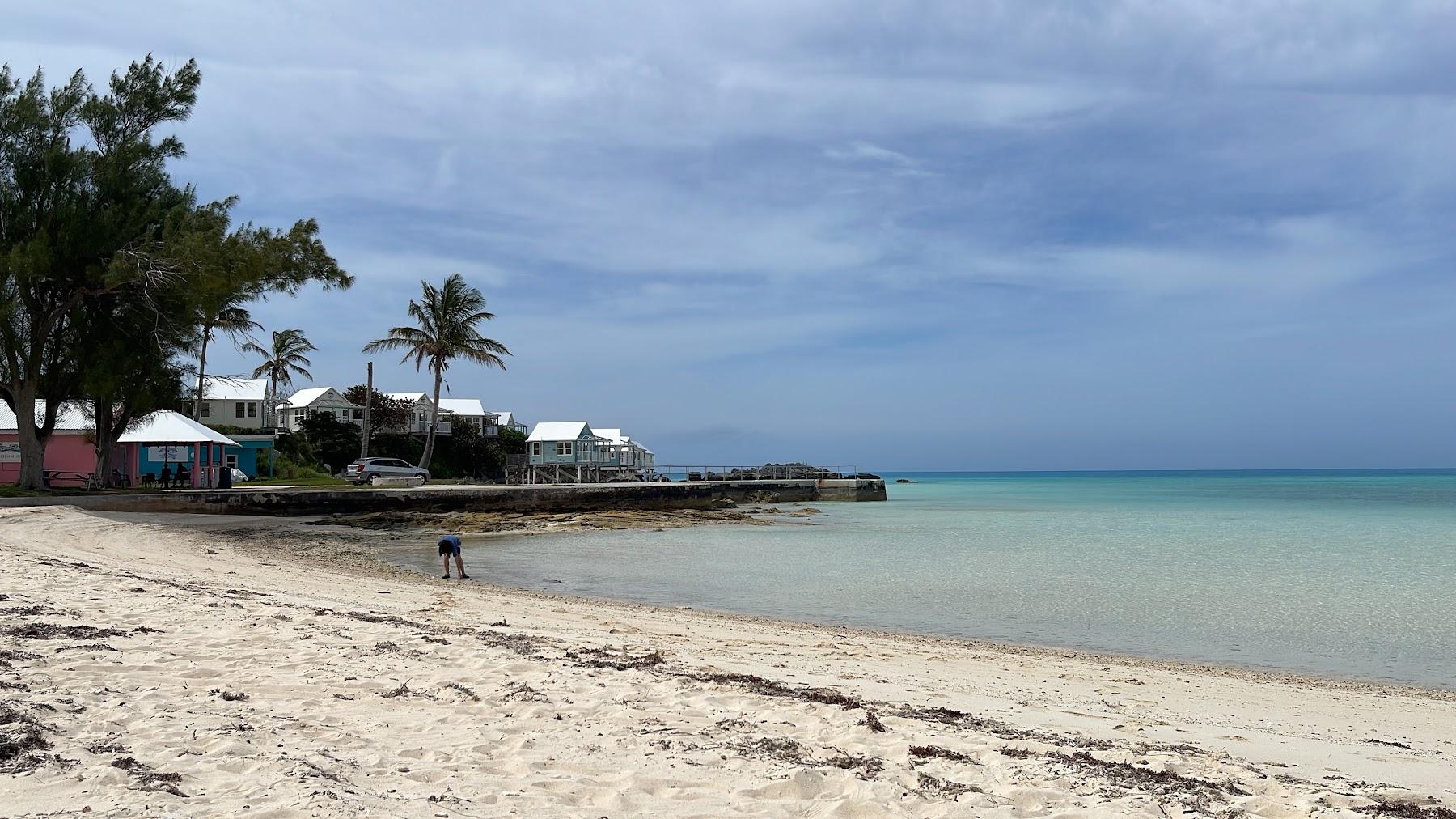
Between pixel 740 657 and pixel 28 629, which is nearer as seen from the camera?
pixel 28 629

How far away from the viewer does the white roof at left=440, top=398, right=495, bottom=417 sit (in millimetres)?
73188

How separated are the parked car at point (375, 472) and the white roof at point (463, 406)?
27527 millimetres

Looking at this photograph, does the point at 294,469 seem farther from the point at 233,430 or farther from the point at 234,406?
the point at 234,406

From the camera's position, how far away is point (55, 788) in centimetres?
384

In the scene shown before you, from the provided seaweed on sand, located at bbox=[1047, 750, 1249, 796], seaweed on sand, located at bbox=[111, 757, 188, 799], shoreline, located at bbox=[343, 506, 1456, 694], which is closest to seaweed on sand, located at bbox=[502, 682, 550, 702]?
seaweed on sand, located at bbox=[111, 757, 188, 799]

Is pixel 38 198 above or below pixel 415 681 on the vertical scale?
above

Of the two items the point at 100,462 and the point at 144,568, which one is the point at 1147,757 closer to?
the point at 144,568

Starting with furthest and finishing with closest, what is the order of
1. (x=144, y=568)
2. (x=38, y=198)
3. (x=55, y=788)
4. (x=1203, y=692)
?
(x=38, y=198), (x=144, y=568), (x=1203, y=692), (x=55, y=788)

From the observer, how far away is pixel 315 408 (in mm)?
61875

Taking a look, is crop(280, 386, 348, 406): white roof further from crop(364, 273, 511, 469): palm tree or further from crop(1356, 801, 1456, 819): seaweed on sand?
crop(1356, 801, 1456, 819): seaweed on sand

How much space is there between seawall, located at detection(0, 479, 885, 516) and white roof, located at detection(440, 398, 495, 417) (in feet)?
89.0

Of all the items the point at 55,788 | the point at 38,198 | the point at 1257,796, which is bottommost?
the point at 1257,796

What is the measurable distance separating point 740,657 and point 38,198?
89.3 feet

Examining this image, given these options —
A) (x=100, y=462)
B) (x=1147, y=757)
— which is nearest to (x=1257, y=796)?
(x=1147, y=757)
